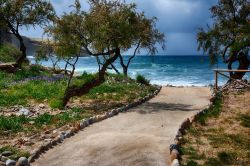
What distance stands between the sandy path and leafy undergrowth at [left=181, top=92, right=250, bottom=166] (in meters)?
0.78

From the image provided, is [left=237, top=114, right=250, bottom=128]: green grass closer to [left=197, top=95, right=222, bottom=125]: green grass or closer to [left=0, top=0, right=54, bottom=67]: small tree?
[left=197, top=95, right=222, bottom=125]: green grass

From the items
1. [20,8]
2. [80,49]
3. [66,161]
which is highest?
[20,8]

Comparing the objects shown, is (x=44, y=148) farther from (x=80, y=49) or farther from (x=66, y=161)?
(x=80, y=49)

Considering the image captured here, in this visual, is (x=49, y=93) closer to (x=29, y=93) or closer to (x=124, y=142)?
(x=29, y=93)

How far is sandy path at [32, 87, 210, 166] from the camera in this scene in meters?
12.8

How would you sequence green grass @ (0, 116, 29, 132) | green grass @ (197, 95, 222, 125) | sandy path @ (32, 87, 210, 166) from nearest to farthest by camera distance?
sandy path @ (32, 87, 210, 166) < green grass @ (0, 116, 29, 132) < green grass @ (197, 95, 222, 125)

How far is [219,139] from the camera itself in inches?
607

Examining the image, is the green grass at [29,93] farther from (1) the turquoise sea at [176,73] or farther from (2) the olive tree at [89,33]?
(1) the turquoise sea at [176,73]

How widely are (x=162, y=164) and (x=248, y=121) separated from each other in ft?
25.3

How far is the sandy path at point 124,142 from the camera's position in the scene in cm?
1279

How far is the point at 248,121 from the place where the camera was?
18.7 metres

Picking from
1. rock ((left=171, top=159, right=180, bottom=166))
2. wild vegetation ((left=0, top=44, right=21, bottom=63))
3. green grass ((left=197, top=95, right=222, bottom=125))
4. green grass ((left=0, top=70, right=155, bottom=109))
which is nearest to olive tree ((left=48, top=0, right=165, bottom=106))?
green grass ((left=0, top=70, right=155, bottom=109))

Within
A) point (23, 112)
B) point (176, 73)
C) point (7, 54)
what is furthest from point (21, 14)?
point (176, 73)

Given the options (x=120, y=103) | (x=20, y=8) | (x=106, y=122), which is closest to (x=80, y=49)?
(x=120, y=103)
